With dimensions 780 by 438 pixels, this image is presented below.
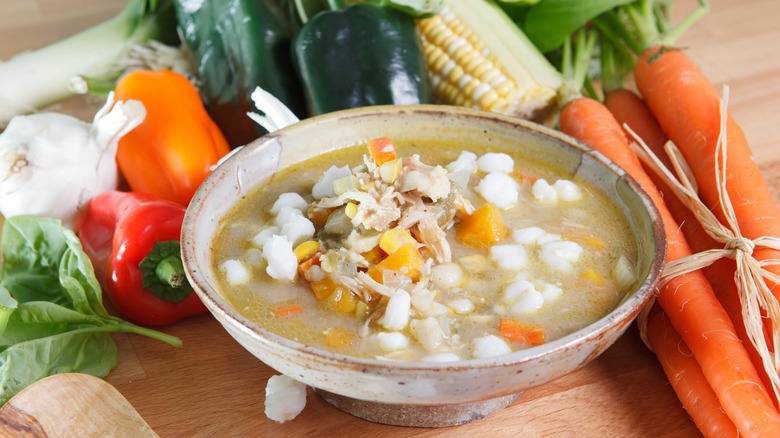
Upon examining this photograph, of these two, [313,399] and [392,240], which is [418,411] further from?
[392,240]

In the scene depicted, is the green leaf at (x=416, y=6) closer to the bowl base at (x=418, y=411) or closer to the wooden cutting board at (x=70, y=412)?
the bowl base at (x=418, y=411)

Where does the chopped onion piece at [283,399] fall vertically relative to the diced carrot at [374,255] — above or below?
below

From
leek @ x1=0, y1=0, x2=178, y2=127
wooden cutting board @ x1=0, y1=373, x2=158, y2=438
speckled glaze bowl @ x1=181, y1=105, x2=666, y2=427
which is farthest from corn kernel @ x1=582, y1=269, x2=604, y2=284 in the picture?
leek @ x1=0, y1=0, x2=178, y2=127

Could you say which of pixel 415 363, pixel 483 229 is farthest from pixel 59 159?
pixel 415 363

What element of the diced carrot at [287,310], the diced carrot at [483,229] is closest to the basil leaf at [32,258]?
the diced carrot at [287,310]

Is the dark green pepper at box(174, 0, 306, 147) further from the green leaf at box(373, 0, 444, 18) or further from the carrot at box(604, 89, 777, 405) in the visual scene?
the carrot at box(604, 89, 777, 405)

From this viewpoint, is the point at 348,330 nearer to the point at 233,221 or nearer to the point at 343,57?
the point at 233,221

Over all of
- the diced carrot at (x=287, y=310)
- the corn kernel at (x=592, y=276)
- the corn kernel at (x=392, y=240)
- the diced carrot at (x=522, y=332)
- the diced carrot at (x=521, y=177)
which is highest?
the corn kernel at (x=392, y=240)
